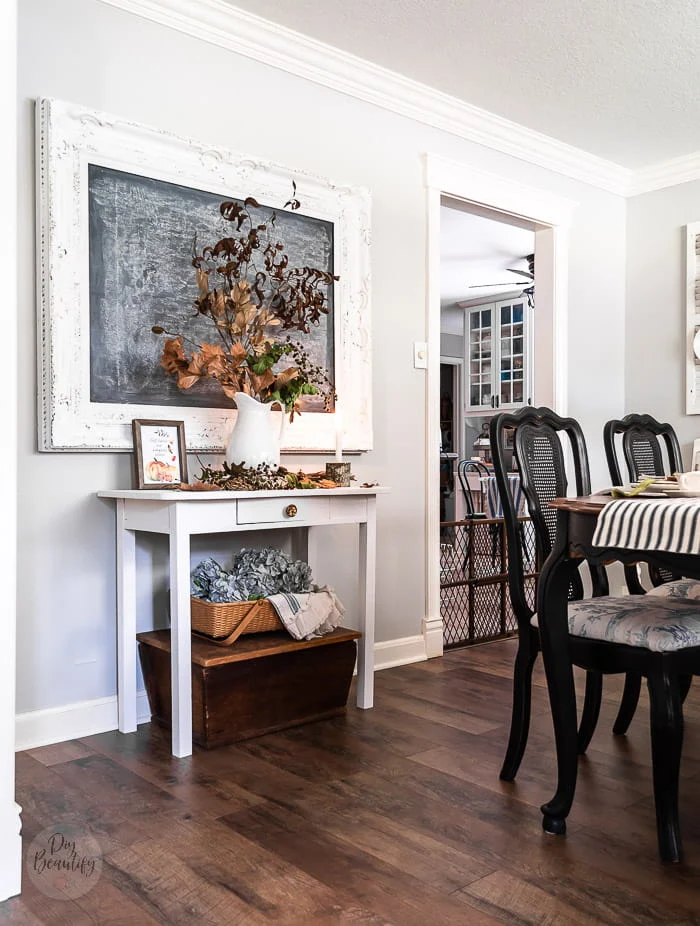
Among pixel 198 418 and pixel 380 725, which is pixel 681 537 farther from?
pixel 198 418

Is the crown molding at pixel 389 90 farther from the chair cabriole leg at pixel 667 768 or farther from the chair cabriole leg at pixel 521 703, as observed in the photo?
the chair cabriole leg at pixel 667 768

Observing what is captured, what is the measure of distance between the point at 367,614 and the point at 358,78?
7.17 ft

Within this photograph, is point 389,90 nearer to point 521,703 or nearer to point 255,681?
point 255,681

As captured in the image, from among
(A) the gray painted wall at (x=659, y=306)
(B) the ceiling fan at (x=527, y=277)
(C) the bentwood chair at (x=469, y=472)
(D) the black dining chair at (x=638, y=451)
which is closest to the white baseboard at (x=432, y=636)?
(D) the black dining chair at (x=638, y=451)

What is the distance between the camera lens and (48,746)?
2543 millimetres

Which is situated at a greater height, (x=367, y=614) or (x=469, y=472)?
(x=469, y=472)

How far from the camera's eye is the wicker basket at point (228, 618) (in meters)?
2.61

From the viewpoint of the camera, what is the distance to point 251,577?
2.73 metres

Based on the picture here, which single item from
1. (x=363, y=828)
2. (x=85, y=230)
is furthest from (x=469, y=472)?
(x=363, y=828)

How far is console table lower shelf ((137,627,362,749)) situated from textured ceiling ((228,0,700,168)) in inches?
88.0

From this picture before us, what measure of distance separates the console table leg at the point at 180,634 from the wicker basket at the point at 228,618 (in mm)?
188

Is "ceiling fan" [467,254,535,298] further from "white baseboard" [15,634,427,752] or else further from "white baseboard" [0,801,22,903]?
"white baseboard" [0,801,22,903]

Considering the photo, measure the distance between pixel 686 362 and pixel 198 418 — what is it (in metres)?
2.95

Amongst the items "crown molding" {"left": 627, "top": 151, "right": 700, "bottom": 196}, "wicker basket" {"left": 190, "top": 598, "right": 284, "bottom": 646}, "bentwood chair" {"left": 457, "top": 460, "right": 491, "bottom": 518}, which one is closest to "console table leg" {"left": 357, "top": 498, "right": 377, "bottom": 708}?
"wicker basket" {"left": 190, "top": 598, "right": 284, "bottom": 646}
